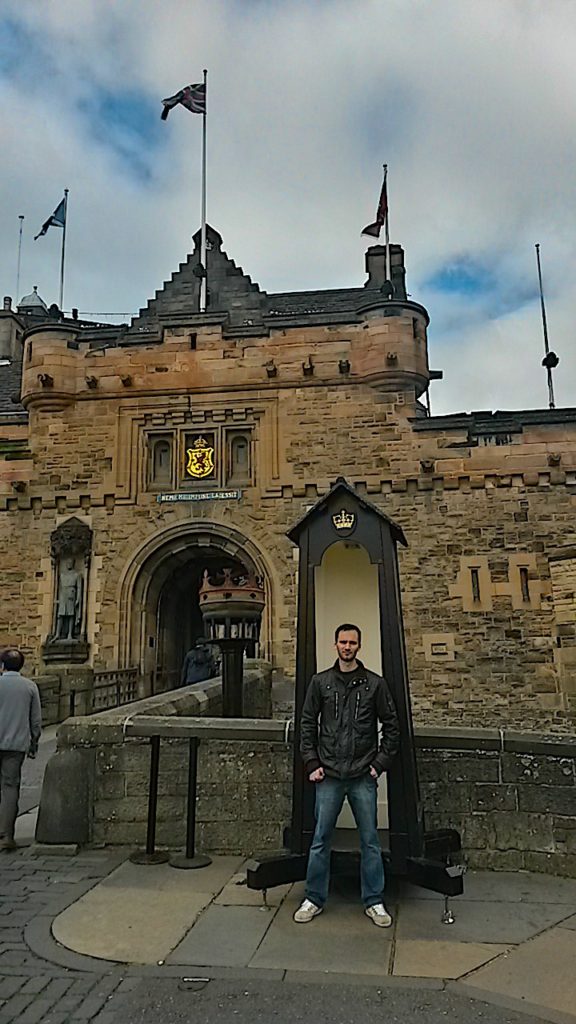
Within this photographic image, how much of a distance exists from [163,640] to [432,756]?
1432 cm

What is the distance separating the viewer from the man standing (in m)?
4.18

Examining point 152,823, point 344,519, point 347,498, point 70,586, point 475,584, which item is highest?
point 70,586

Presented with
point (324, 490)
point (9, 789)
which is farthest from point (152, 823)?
point (324, 490)

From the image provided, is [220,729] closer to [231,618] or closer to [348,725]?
[348,725]

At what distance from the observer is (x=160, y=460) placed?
1833cm

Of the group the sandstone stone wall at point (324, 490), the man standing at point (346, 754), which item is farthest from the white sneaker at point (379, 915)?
the sandstone stone wall at point (324, 490)

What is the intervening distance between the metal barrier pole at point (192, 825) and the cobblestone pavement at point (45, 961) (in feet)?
1.56

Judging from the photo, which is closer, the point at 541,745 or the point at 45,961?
the point at 45,961

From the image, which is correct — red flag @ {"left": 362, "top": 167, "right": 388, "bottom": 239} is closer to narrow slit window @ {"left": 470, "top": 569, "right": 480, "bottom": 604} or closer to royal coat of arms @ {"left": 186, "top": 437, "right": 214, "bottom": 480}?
royal coat of arms @ {"left": 186, "top": 437, "right": 214, "bottom": 480}

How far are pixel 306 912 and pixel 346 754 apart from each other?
849mm

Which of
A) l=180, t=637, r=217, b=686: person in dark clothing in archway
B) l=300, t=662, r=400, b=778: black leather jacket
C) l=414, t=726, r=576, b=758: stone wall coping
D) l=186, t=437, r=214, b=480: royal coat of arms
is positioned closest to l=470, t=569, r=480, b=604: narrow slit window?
l=180, t=637, r=217, b=686: person in dark clothing in archway

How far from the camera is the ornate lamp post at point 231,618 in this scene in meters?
7.83

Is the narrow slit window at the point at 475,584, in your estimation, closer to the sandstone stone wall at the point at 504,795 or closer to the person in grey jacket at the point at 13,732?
the sandstone stone wall at the point at 504,795

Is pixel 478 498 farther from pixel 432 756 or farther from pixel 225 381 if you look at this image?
pixel 432 756
